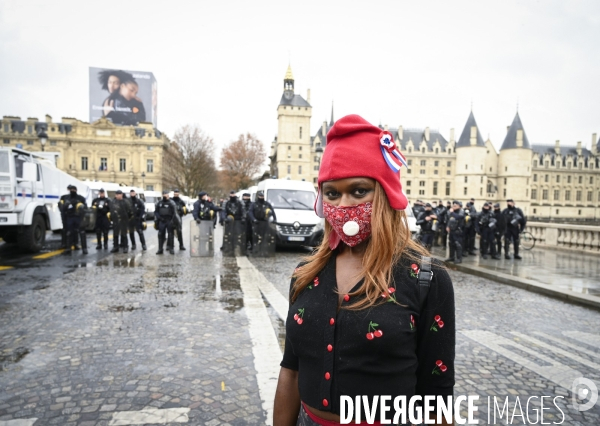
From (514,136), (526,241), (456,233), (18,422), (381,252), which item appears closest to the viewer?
(381,252)

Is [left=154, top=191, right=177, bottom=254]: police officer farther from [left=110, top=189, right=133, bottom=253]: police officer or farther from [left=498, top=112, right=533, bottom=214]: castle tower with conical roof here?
[left=498, top=112, right=533, bottom=214]: castle tower with conical roof

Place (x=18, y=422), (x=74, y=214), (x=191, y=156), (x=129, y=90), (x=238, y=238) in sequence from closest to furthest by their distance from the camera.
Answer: (x=18, y=422), (x=74, y=214), (x=238, y=238), (x=191, y=156), (x=129, y=90)

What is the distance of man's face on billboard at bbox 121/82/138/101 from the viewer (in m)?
80.1

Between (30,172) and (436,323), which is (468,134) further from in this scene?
(436,323)

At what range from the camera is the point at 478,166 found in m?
98.6

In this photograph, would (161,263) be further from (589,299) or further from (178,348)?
(589,299)

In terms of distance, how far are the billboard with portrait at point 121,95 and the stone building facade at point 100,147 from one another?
5.41 metres

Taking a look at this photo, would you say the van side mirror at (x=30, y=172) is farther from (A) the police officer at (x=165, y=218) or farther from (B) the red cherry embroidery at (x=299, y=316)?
(B) the red cherry embroidery at (x=299, y=316)

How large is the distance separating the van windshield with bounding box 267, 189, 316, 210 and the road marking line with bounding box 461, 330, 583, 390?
10.0 metres

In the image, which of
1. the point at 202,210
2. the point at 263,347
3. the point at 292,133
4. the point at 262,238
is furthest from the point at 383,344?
the point at 292,133

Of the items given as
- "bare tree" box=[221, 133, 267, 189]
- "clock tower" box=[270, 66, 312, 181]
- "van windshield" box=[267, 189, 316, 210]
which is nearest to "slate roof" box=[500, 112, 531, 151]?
"clock tower" box=[270, 66, 312, 181]

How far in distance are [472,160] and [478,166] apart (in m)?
2.03

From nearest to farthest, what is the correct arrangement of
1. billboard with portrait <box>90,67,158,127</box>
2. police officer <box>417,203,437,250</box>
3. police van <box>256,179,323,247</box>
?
police officer <box>417,203,437,250</box>, police van <box>256,179,323,247</box>, billboard with portrait <box>90,67,158,127</box>

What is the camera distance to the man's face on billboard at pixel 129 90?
8012 cm
